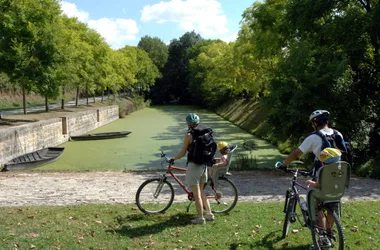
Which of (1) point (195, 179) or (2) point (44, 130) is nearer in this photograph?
(1) point (195, 179)

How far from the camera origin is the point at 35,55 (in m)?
20.9

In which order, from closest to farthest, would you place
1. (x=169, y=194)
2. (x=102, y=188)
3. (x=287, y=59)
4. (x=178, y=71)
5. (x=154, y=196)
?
1. (x=154, y=196)
2. (x=169, y=194)
3. (x=102, y=188)
4. (x=287, y=59)
5. (x=178, y=71)

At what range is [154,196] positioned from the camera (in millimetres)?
6613

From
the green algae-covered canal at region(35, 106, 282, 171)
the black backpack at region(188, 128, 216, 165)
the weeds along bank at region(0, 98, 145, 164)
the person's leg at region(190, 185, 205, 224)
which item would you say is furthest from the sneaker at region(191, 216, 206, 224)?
the weeds along bank at region(0, 98, 145, 164)

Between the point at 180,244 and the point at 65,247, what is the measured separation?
1.50 metres

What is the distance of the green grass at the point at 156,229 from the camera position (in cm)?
528

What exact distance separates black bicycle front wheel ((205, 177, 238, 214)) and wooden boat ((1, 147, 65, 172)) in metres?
9.81

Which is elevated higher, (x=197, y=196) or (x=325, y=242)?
(x=197, y=196)

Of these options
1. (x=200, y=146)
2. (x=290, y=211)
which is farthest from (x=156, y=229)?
(x=290, y=211)

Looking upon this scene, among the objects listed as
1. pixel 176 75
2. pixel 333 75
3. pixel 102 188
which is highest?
pixel 176 75

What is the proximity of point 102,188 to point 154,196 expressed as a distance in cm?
317

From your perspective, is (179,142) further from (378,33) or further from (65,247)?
(65,247)

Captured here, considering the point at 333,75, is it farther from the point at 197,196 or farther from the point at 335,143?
the point at 335,143

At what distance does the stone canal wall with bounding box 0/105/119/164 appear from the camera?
16.7 metres
